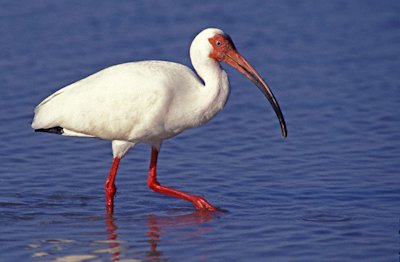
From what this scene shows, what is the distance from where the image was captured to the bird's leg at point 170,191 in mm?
10867

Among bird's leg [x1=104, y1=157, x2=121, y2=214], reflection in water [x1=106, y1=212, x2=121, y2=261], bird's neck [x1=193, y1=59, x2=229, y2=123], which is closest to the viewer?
reflection in water [x1=106, y1=212, x2=121, y2=261]

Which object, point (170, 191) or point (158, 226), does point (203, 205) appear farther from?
point (158, 226)

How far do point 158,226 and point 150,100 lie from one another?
118cm

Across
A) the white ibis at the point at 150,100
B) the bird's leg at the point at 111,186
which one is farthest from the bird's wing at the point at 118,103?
the bird's leg at the point at 111,186

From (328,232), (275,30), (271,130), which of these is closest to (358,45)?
(275,30)

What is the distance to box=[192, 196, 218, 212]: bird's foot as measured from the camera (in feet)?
35.6

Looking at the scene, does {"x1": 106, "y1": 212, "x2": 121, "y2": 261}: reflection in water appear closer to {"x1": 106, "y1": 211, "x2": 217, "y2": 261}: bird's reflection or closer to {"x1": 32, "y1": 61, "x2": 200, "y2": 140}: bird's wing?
{"x1": 106, "y1": 211, "x2": 217, "y2": 261}: bird's reflection

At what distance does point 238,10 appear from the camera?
1925 centimetres

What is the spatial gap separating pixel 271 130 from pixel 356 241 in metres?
3.89

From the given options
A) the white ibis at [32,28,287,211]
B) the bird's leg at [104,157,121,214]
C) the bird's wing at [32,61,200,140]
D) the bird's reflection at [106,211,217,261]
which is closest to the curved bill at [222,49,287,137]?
the white ibis at [32,28,287,211]

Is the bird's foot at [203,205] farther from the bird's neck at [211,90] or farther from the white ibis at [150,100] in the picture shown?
the bird's neck at [211,90]

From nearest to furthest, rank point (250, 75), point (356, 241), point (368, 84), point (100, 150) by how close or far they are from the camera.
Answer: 1. point (356, 241)
2. point (250, 75)
3. point (100, 150)
4. point (368, 84)

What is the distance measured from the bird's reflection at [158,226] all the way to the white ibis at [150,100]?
0.52 feet

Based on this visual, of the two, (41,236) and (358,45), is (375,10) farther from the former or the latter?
(41,236)
